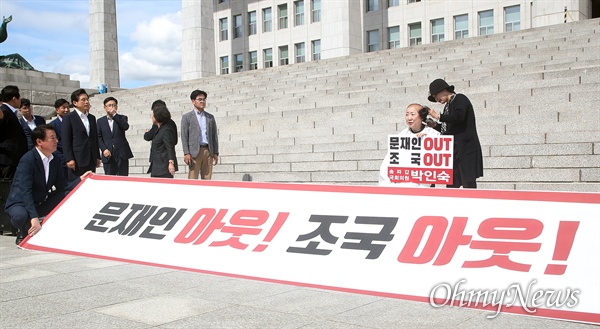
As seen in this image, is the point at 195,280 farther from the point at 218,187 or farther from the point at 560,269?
the point at 560,269

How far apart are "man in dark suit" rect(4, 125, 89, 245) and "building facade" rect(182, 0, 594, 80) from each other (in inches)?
966

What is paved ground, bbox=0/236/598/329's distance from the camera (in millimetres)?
3977

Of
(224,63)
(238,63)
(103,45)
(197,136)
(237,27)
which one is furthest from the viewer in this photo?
Answer: (224,63)

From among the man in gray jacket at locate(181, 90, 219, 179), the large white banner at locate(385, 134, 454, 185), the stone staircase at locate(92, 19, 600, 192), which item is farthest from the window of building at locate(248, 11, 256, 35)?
the large white banner at locate(385, 134, 454, 185)

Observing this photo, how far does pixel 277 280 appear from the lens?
16.9ft

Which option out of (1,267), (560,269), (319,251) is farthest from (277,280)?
(1,267)

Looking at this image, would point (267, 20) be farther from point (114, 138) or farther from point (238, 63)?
point (114, 138)

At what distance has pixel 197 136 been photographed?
32.1 feet

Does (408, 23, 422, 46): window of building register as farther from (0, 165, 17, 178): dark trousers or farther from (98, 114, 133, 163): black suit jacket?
(0, 165, 17, 178): dark trousers

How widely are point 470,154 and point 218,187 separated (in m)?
2.77

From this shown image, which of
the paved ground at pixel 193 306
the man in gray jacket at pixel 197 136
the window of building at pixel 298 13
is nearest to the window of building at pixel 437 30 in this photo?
the window of building at pixel 298 13

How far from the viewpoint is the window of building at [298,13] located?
48406mm

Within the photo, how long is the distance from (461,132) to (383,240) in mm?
2308

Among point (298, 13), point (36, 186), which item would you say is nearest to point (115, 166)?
point (36, 186)
